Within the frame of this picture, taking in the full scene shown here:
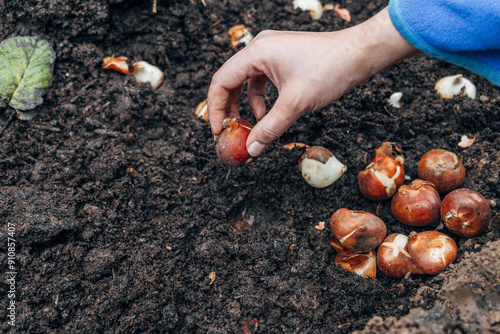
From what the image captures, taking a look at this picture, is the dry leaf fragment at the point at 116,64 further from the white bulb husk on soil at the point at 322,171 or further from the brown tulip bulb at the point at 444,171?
the brown tulip bulb at the point at 444,171

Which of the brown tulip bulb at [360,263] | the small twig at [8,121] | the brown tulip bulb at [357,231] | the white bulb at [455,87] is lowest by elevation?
the brown tulip bulb at [360,263]

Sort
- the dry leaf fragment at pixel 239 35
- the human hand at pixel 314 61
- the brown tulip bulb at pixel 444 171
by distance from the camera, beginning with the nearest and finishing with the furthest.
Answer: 1. the human hand at pixel 314 61
2. the brown tulip bulb at pixel 444 171
3. the dry leaf fragment at pixel 239 35

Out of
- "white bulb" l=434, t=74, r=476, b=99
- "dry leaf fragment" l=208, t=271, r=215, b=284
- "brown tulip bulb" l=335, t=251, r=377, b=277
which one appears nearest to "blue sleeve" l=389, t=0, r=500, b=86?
"white bulb" l=434, t=74, r=476, b=99

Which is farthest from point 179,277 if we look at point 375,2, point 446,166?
point 375,2

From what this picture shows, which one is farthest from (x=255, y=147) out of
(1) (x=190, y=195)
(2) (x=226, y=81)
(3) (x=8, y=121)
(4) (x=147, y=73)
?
(3) (x=8, y=121)

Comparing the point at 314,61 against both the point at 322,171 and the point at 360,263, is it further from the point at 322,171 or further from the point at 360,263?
the point at 360,263

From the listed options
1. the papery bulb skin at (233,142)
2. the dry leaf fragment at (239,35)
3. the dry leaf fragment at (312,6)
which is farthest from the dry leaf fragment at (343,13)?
the papery bulb skin at (233,142)
